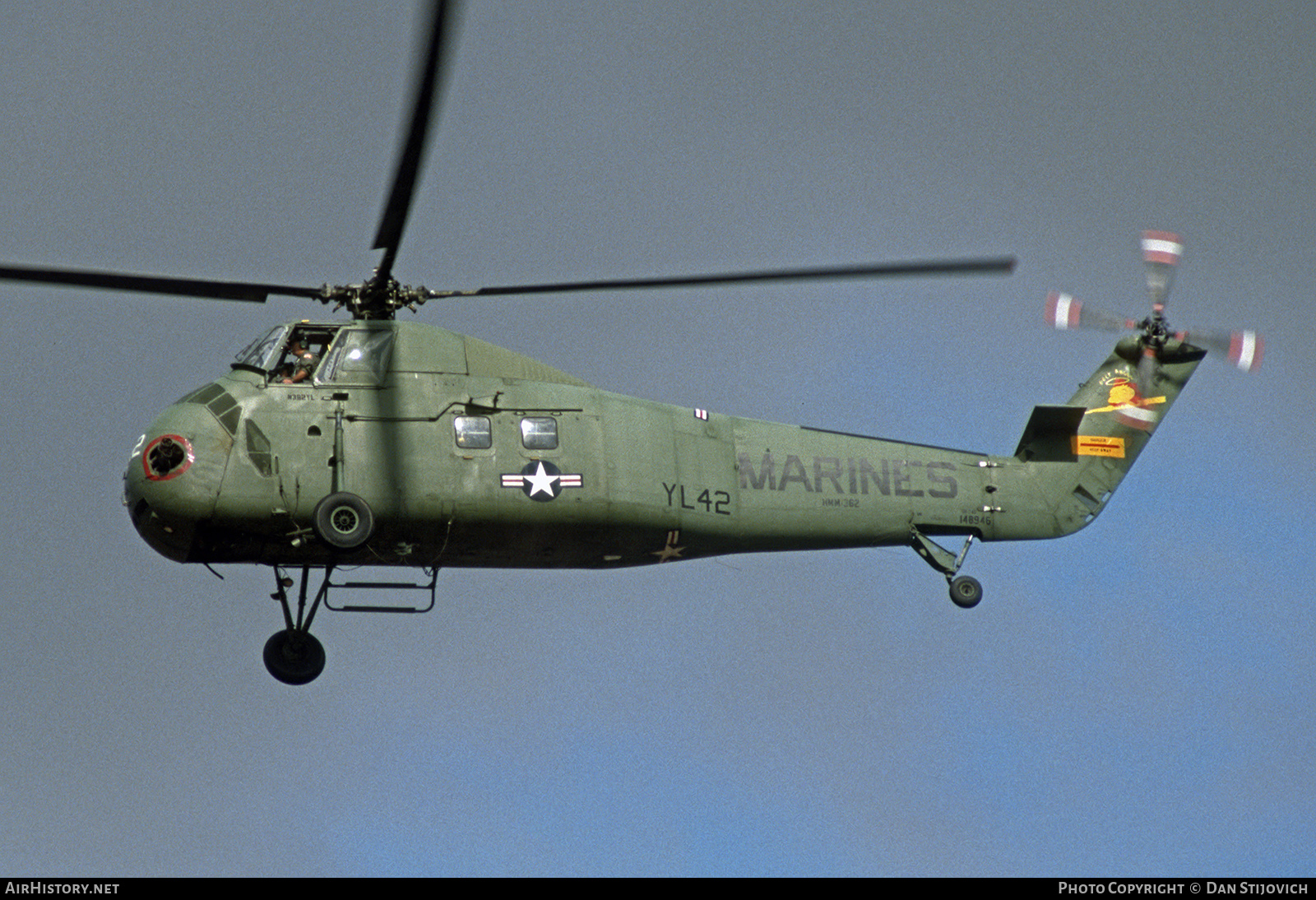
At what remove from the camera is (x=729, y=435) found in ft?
89.3

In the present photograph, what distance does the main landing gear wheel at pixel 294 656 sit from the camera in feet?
84.4

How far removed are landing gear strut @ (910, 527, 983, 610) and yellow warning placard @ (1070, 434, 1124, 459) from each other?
300cm

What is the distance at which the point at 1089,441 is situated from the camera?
2980 cm

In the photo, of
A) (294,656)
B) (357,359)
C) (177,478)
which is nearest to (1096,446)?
(357,359)

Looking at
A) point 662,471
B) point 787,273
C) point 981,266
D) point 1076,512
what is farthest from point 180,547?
point 1076,512

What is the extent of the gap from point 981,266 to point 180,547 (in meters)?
11.3

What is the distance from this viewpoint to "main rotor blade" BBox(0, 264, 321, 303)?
854 inches

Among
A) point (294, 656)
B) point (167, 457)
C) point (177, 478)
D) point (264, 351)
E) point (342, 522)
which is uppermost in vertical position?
point (264, 351)

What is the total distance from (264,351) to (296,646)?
420cm

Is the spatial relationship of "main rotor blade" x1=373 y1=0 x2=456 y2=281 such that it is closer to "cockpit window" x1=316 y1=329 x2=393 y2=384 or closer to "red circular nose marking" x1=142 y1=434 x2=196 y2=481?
"cockpit window" x1=316 y1=329 x2=393 y2=384

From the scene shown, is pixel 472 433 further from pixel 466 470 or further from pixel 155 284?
pixel 155 284

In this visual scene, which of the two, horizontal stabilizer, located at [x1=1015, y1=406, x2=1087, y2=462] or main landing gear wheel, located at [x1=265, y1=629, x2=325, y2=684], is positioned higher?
horizontal stabilizer, located at [x1=1015, y1=406, x2=1087, y2=462]

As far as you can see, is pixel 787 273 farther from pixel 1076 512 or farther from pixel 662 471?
pixel 1076 512

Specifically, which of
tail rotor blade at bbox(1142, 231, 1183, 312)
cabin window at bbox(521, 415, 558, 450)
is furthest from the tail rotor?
cabin window at bbox(521, 415, 558, 450)
